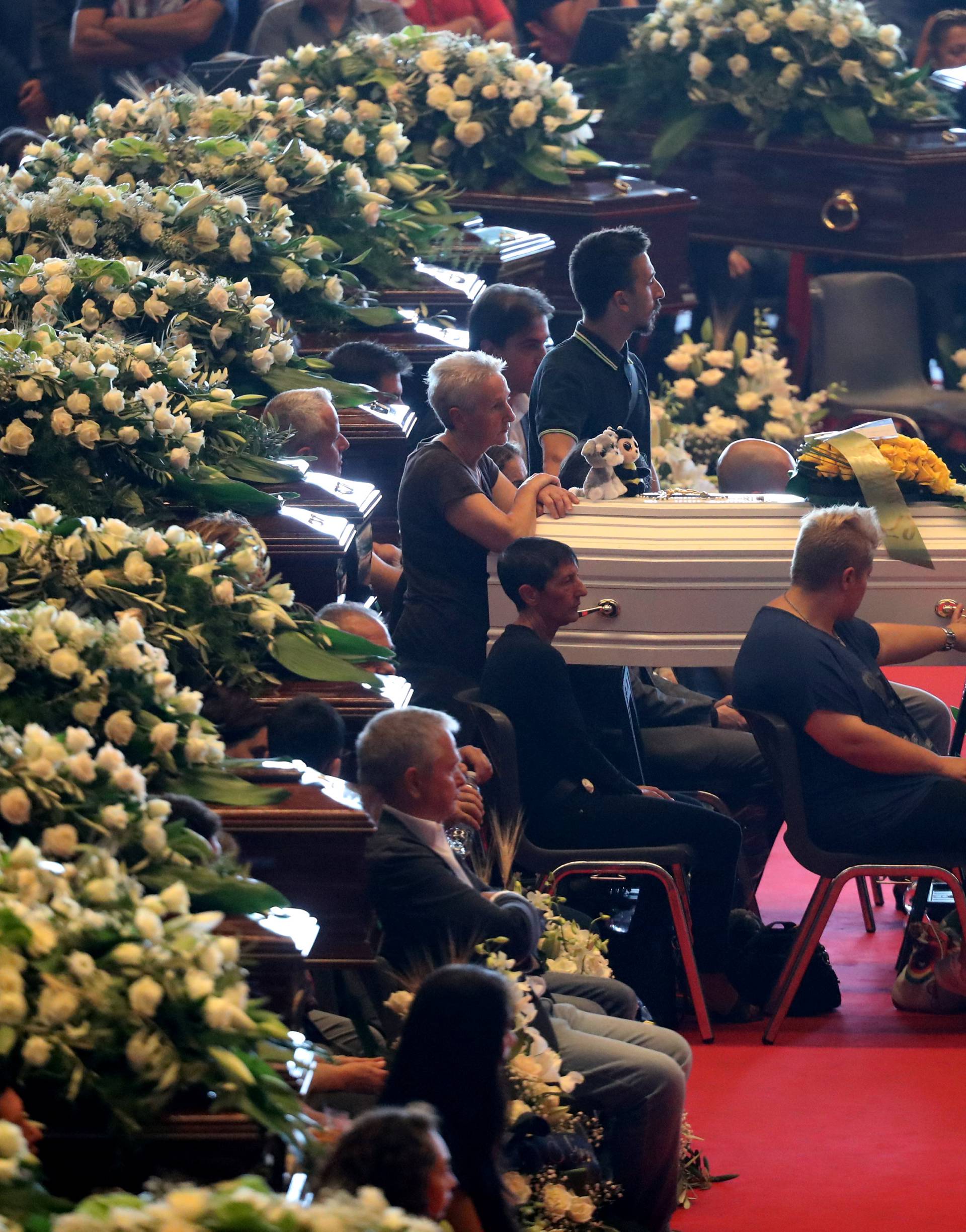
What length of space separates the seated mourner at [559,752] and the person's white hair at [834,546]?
1.45ft

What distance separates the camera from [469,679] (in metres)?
4.12

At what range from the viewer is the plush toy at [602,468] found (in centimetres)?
440

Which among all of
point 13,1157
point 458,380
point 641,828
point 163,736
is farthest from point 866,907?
point 13,1157

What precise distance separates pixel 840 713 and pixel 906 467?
740 millimetres

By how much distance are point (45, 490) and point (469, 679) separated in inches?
47.1

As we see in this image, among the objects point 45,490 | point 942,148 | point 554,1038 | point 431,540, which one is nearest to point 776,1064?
point 554,1038

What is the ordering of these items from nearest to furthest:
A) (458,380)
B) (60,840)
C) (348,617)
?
(60,840) < (348,617) < (458,380)

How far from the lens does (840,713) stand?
12.7 feet

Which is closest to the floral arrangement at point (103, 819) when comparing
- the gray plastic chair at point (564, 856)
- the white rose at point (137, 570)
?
the white rose at point (137, 570)

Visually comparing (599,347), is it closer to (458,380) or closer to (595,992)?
(458,380)

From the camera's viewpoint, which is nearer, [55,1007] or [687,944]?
[55,1007]

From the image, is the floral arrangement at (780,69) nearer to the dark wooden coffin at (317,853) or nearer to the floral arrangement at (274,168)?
the floral arrangement at (274,168)

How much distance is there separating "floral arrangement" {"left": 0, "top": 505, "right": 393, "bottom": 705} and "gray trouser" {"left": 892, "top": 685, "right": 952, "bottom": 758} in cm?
208

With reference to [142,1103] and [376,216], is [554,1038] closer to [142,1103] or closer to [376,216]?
[142,1103]
